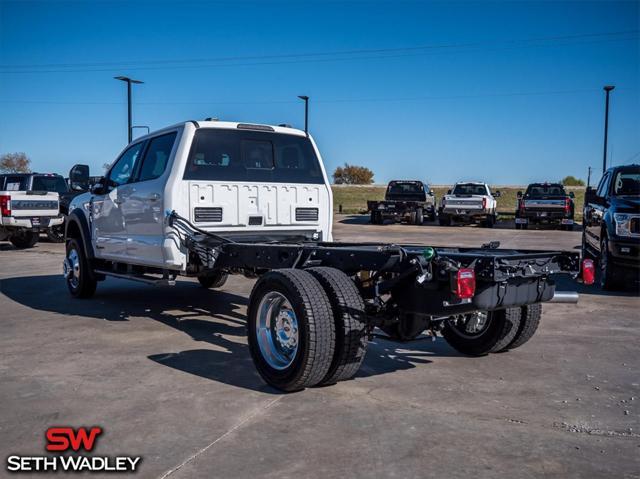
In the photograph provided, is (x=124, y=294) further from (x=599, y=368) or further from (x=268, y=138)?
(x=599, y=368)

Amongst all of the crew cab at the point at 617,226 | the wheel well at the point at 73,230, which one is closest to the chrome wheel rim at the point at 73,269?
the wheel well at the point at 73,230

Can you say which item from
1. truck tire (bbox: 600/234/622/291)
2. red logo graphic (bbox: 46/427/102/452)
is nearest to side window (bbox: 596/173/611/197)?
truck tire (bbox: 600/234/622/291)

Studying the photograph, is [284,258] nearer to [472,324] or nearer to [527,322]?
[472,324]

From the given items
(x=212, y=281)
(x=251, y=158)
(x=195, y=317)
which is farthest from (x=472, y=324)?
(x=212, y=281)

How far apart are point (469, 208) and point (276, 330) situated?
74.7 ft

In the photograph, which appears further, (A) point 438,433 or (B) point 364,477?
Answer: (A) point 438,433

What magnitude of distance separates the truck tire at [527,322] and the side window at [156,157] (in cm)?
403

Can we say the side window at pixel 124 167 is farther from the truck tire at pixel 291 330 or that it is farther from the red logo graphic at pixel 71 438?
the red logo graphic at pixel 71 438

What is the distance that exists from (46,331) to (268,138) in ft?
10.5

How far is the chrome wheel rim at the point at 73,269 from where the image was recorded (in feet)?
29.5

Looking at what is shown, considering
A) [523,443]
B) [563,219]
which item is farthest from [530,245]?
[523,443]

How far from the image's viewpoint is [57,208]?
57.5ft

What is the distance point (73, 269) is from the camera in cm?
911

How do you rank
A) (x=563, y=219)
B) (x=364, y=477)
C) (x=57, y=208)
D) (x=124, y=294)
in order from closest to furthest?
(x=364, y=477), (x=124, y=294), (x=57, y=208), (x=563, y=219)
